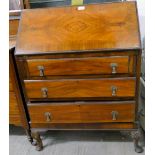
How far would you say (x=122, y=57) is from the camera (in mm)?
1438

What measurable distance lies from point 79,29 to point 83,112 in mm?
586

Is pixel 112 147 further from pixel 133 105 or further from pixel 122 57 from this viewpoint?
pixel 122 57

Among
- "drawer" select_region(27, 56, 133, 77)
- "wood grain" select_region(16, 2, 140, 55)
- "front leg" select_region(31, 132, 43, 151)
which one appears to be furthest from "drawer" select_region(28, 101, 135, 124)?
"wood grain" select_region(16, 2, 140, 55)

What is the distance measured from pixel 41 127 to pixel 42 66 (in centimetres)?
53

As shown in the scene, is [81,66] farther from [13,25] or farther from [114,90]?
[13,25]

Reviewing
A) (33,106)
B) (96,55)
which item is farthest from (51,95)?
(96,55)

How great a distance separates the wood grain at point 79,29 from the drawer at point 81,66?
0.07 m

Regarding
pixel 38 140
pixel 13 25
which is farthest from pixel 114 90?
pixel 13 25

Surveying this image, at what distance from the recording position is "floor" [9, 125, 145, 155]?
185 centimetres

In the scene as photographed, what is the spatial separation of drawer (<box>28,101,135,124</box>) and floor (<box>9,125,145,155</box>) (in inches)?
12.3

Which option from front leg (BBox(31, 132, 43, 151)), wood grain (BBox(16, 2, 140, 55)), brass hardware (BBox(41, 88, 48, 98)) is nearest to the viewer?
wood grain (BBox(16, 2, 140, 55))

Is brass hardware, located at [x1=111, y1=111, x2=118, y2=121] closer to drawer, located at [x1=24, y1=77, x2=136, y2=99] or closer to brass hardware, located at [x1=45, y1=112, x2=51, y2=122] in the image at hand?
drawer, located at [x1=24, y1=77, x2=136, y2=99]

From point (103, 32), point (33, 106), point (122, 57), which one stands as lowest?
point (33, 106)

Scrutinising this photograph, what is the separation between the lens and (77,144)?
1.93m
